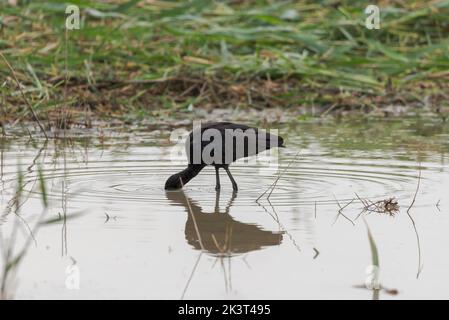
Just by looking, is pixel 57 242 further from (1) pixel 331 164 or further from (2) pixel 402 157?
(2) pixel 402 157

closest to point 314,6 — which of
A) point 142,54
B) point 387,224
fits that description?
point 142,54

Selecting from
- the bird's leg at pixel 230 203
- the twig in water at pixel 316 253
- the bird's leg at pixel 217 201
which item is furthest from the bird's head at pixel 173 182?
the twig in water at pixel 316 253

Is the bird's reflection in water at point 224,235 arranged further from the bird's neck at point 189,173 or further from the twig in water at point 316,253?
the bird's neck at point 189,173

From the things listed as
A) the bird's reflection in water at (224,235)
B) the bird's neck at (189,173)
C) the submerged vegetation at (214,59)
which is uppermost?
the submerged vegetation at (214,59)

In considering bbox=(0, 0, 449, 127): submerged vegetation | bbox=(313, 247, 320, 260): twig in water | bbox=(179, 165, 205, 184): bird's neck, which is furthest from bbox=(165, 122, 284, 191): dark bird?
bbox=(0, 0, 449, 127): submerged vegetation

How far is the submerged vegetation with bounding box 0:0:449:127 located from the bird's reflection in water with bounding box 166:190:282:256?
4.14m

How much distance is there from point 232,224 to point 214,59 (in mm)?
5754

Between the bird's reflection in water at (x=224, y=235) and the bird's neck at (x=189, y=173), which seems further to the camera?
the bird's neck at (x=189, y=173)

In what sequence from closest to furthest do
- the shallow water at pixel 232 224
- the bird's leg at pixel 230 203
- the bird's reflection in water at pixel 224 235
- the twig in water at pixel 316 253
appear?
the shallow water at pixel 232 224 < the twig in water at pixel 316 253 < the bird's reflection in water at pixel 224 235 < the bird's leg at pixel 230 203

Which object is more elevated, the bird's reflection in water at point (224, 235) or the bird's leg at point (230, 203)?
the bird's leg at point (230, 203)

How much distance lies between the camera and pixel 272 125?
9.82 m

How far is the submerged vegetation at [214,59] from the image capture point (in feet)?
34.7

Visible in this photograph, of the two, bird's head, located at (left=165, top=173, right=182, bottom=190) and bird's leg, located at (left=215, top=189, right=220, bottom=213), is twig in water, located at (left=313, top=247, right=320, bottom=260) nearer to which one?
bird's leg, located at (left=215, top=189, right=220, bottom=213)

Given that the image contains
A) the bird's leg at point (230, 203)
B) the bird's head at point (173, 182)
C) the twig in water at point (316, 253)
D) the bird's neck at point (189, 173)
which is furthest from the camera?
the bird's neck at point (189, 173)
